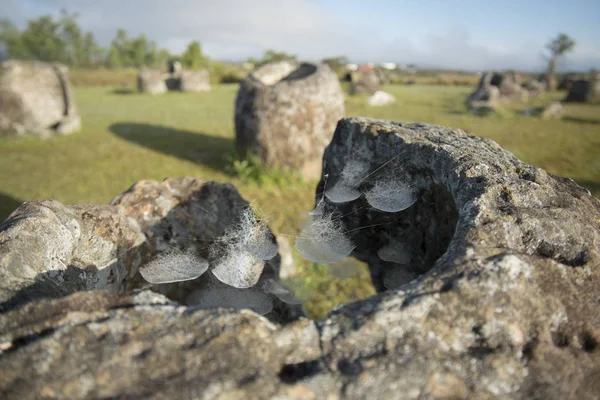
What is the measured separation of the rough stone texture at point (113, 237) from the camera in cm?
134

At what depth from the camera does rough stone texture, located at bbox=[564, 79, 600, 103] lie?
1606cm

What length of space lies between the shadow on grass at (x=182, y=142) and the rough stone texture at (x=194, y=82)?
9485 millimetres

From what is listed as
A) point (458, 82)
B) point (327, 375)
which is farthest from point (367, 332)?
point (458, 82)

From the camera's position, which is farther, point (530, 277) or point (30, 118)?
point (30, 118)

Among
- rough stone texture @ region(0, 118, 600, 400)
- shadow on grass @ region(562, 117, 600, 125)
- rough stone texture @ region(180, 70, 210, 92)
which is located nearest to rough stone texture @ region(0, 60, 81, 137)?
rough stone texture @ region(180, 70, 210, 92)

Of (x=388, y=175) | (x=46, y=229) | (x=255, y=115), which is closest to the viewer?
(x=46, y=229)

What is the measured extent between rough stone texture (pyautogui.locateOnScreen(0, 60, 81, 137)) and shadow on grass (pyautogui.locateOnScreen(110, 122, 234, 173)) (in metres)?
1.32

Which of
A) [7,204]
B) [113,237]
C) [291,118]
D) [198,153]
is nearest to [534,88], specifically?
[291,118]

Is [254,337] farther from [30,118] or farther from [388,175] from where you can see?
[30,118]

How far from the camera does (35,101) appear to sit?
9.92m

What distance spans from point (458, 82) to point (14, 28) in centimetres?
5081

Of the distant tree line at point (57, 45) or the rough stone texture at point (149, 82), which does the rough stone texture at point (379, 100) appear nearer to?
the rough stone texture at point (149, 82)

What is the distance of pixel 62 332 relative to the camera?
0.94 meters

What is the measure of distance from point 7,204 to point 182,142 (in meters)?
4.06
